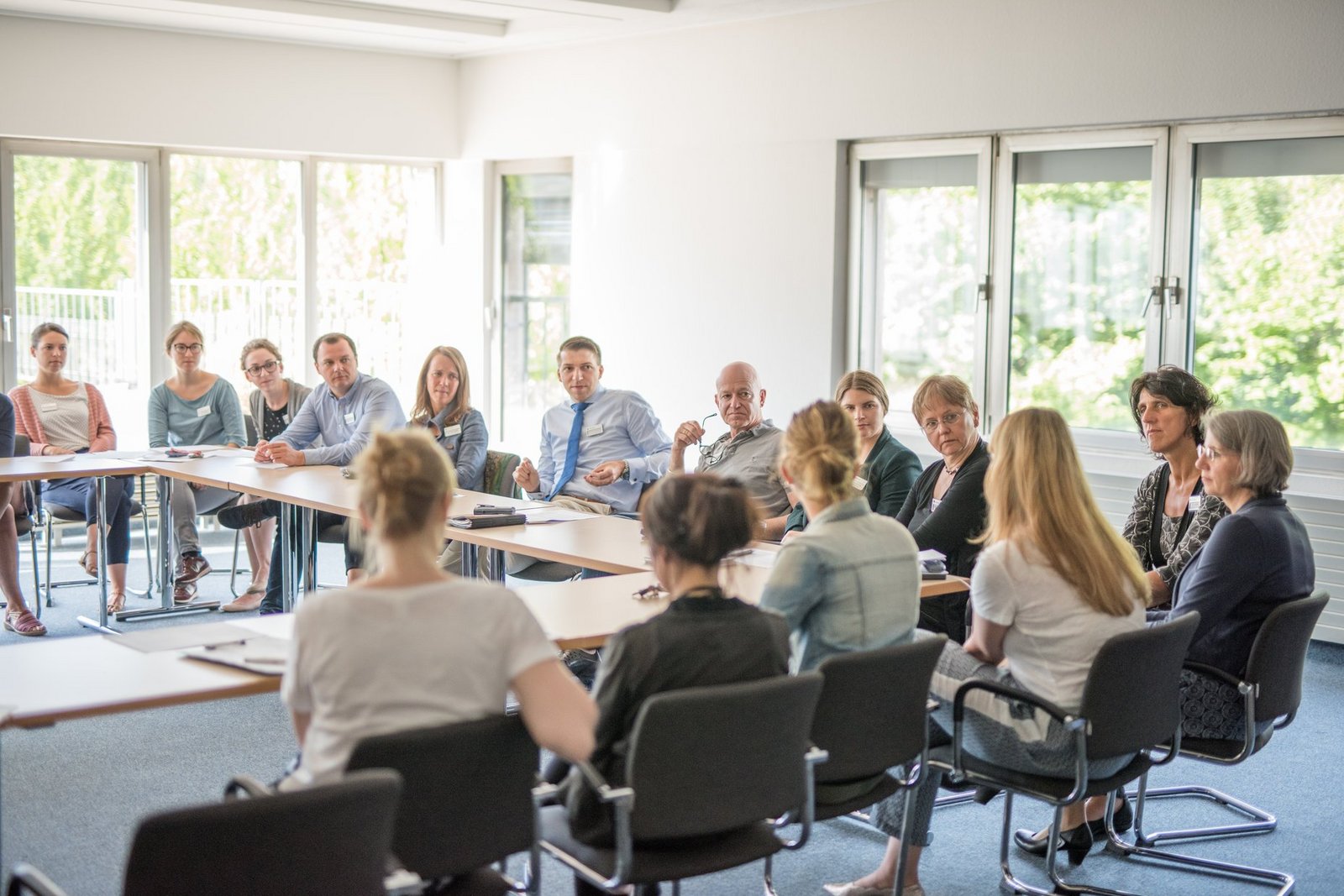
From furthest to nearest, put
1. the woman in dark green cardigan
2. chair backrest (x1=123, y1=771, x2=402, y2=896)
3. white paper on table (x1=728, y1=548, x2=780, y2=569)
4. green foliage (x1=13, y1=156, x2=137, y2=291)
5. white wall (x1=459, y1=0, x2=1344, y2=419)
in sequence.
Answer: green foliage (x1=13, y1=156, x2=137, y2=291), white wall (x1=459, y1=0, x2=1344, y2=419), the woman in dark green cardigan, white paper on table (x1=728, y1=548, x2=780, y2=569), chair backrest (x1=123, y1=771, x2=402, y2=896)

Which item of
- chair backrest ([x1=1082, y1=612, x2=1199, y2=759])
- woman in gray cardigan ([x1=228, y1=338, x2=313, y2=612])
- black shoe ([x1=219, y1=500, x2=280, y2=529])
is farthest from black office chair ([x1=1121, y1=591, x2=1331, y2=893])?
woman in gray cardigan ([x1=228, y1=338, x2=313, y2=612])

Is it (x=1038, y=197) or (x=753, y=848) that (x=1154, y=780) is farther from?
(x=1038, y=197)

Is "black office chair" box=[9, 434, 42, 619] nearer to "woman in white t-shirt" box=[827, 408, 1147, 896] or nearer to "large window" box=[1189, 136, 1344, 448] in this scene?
"woman in white t-shirt" box=[827, 408, 1147, 896]

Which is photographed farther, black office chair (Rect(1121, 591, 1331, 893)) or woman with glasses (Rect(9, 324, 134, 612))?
woman with glasses (Rect(9, 324, 134, 612))

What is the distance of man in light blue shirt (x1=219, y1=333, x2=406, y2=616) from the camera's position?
20.7 ft

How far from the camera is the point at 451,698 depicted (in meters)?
2.27

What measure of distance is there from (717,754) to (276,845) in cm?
84

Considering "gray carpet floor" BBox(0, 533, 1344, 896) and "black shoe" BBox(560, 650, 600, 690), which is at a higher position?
"black shoe" BBox(560, 650, 600, 690)

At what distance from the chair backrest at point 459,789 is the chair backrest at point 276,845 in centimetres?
18

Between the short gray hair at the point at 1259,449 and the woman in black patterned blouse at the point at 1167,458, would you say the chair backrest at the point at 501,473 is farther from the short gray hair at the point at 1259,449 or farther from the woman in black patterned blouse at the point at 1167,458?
the short gray hair at the point at 1259,449

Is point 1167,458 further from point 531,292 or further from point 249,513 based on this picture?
point 531,292

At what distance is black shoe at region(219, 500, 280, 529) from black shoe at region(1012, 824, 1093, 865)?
13.0 feet

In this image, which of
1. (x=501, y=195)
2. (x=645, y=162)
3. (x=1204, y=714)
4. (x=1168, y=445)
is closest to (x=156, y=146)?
(x=501, y=195)

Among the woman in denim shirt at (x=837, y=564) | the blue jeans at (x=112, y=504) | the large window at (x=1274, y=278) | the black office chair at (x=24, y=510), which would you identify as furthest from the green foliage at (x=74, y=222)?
the woman in denim shirt at (x=837, y=564)
